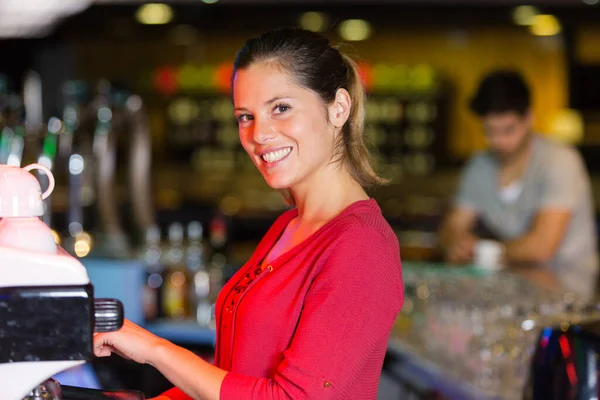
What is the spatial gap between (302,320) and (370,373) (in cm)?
16

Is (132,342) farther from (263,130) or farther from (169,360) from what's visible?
(263,130)

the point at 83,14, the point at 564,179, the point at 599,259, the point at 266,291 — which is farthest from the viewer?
the point at 83,14

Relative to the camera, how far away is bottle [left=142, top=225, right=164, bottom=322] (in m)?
4.05

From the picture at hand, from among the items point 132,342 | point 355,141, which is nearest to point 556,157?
point 355,141

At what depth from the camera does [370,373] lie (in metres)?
1.47

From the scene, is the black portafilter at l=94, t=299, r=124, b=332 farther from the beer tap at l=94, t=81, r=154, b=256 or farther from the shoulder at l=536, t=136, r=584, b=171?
the beer tap at l=94, t=81, r=154, b=256

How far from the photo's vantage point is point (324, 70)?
1574 millimetres

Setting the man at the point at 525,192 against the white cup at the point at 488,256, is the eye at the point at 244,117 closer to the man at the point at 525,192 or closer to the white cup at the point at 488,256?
the man at the point at 525,192

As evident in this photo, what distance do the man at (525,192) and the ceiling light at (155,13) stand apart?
3465 mm

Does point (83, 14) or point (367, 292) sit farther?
point (83, 14)

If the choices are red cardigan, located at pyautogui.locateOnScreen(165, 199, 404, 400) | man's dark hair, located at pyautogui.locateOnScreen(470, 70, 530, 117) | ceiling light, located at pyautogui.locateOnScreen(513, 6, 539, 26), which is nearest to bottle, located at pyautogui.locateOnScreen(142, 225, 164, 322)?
man's dark hair, located at pyautogui.locateOnScreen(470, 70, 530, 117)

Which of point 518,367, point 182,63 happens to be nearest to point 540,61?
point 182,63

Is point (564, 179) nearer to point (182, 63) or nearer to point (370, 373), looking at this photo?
point (370, 373)

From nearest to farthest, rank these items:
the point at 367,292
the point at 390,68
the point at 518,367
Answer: the point at 367,292, the point at 518,367, the point at 390,68
